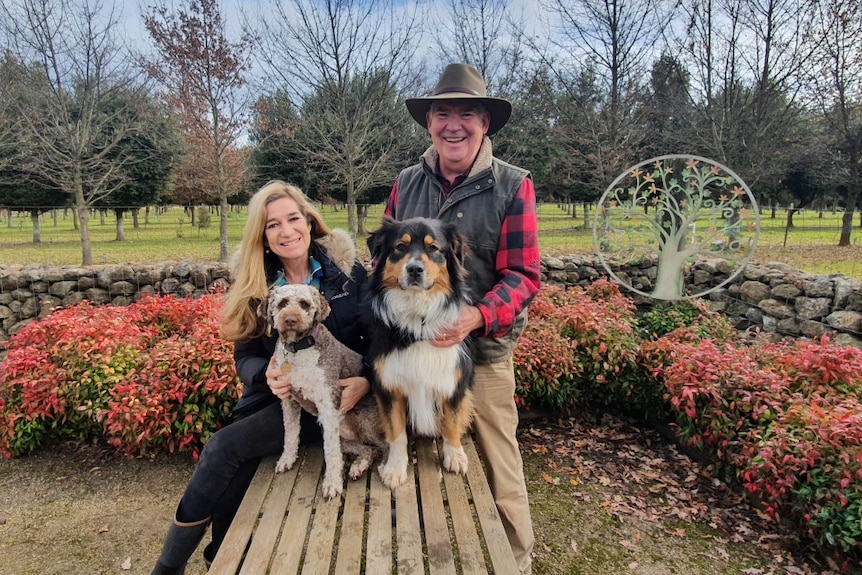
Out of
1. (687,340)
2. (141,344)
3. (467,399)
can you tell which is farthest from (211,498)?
(687,340)

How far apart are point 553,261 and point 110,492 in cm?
720

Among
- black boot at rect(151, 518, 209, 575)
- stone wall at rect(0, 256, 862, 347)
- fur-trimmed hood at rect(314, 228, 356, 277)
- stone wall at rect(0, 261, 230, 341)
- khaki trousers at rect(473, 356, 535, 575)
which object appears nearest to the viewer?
black boot at rect(151, 518, 209, 575)

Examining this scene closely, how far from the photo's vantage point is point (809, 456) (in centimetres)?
330

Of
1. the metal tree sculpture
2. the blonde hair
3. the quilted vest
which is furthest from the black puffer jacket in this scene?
the metal tree sculpture

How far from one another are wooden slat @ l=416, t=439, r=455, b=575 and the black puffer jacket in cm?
73

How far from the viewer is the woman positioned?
2568mm

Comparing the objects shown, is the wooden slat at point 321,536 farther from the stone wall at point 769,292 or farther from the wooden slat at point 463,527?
the stone wall at point 769,292

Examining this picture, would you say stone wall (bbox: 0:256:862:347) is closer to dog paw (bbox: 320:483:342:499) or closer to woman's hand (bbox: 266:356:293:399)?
woman's hand (bbox: 266:356:293:399)

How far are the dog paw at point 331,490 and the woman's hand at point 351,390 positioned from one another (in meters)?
0.36

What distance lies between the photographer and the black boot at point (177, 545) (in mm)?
2533

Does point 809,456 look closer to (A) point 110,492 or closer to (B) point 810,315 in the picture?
(B) point 810,315

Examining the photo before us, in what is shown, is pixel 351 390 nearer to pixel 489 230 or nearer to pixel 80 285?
pixel 489 230

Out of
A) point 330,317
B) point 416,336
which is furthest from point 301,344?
point 416,336

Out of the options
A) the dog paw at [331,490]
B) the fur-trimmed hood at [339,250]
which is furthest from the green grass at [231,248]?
the dog paw at [331,490]
